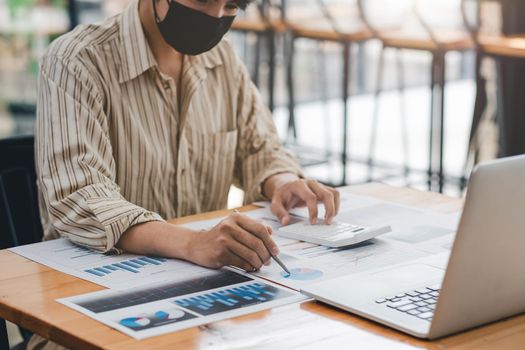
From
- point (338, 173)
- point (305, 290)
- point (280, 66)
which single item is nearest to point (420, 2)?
point (338, 173)

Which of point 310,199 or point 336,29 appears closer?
point 310,199

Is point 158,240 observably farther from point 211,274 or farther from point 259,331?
point 259,331

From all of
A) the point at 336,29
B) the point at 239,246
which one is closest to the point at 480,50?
the point at 336,29

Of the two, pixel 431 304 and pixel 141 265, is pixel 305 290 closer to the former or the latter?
pixel 431 304

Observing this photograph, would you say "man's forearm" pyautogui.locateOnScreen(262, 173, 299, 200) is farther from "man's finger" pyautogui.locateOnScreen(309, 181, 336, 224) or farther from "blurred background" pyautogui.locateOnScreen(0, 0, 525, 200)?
"blurred background" pyautogui.locateOnScreen(0, 0, 525, 200)

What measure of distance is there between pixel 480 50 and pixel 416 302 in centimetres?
266

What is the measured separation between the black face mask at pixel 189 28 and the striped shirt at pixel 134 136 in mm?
71

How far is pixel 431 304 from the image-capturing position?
4.69 feet

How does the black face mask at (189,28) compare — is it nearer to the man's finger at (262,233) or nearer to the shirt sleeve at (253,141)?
the shirt sleeve at (253,141)

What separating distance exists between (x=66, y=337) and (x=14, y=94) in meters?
4.21

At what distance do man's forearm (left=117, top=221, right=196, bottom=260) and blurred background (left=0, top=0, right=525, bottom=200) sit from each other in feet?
7.72

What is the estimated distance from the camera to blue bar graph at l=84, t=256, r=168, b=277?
1634 millimetres

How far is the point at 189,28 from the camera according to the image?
2.02 metres

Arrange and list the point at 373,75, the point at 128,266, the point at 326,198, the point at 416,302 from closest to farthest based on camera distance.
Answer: the point at 416,302, the point at 128,266, the point at 326,198, the point at 373,75
